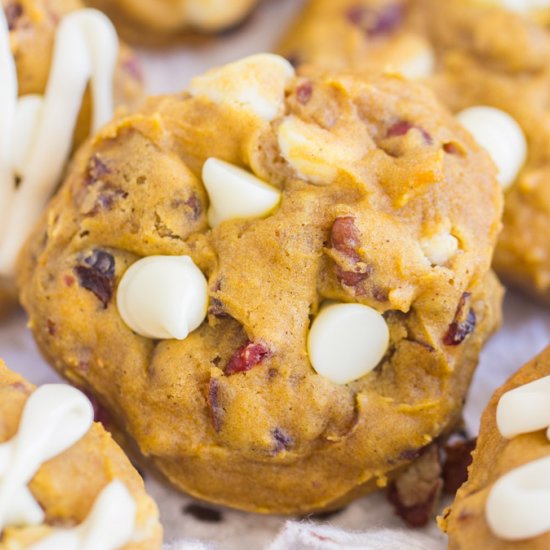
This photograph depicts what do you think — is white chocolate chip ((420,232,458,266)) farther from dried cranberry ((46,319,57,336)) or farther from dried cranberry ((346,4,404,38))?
dried cranberry ((346,4,404,38))

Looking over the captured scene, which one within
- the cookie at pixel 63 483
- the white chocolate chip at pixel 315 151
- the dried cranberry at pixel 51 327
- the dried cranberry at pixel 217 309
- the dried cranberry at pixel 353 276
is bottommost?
the dried cranberry at pixel 51 327

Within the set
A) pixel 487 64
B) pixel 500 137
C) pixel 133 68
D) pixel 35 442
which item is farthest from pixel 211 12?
pixel 35 442

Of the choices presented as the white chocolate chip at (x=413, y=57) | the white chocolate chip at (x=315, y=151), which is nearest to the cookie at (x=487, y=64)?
the white chocolate chip at (x=413, y=57)

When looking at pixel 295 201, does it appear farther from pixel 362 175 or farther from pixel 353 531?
pixel 353 531

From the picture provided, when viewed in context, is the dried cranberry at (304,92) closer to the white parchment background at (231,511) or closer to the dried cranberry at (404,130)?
the dried cranberry at (404,130)

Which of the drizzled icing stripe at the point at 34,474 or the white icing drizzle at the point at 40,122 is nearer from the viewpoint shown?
the drizzled icing stripe at the point at 34,474

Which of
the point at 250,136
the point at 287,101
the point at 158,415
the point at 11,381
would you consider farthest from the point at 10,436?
the point at 287,101

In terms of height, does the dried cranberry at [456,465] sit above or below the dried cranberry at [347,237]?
below
